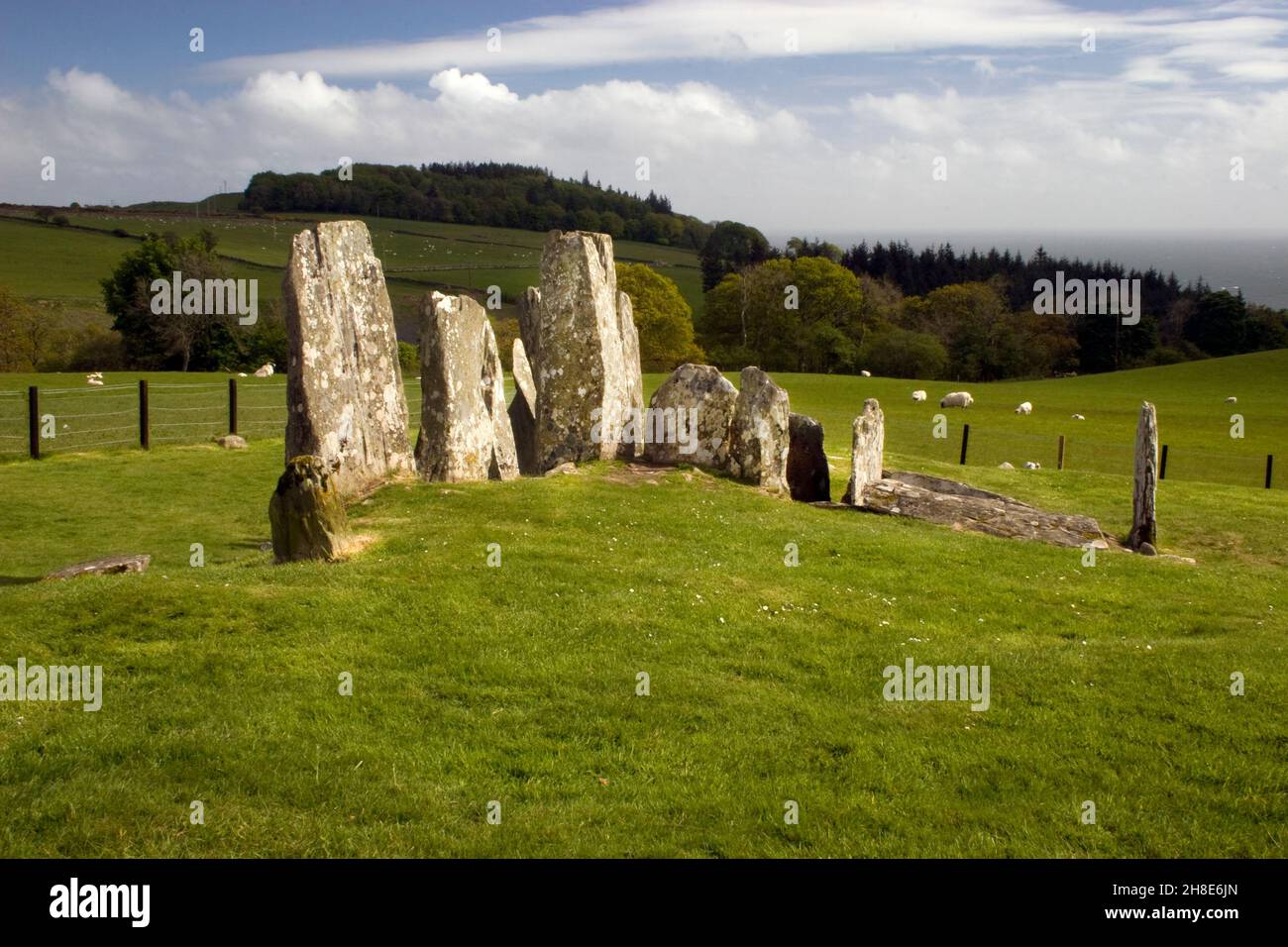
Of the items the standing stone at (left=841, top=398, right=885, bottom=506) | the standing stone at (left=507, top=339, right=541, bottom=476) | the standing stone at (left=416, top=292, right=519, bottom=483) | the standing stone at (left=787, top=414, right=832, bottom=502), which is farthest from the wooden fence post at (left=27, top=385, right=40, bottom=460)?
the standing stone at (left=841, top=398, right=885, bottom=506)

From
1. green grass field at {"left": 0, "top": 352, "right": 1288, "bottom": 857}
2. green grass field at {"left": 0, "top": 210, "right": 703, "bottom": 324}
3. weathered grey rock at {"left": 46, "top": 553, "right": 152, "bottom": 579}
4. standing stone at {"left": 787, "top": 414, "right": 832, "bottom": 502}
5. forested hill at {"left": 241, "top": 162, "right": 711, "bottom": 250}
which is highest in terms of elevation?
forested hill at {"left": 241, "top": 162, "right": 711, "bottom": 250}

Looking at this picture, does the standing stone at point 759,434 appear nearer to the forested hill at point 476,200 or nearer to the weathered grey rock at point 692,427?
the weathered grey rock at point 692,427

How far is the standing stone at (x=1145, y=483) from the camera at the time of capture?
61.3 ft

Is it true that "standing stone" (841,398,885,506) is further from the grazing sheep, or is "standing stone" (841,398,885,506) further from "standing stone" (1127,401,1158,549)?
the grazing sheep

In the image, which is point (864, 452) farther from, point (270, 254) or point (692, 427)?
point (270, 254)

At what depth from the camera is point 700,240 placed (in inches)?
5822

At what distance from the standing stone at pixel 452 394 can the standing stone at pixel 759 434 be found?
4.75 meters

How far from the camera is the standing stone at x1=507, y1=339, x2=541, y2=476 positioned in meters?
22.0

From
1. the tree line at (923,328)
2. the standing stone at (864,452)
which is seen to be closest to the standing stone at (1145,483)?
the standing stone at (864,452)

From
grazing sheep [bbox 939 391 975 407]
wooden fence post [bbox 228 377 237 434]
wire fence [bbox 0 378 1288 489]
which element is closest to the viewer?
wire fence [bbox 0 378 1288 489]

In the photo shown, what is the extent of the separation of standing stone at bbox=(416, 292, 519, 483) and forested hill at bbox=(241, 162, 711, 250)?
114 meters

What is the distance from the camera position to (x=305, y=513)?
12312 millimetres
